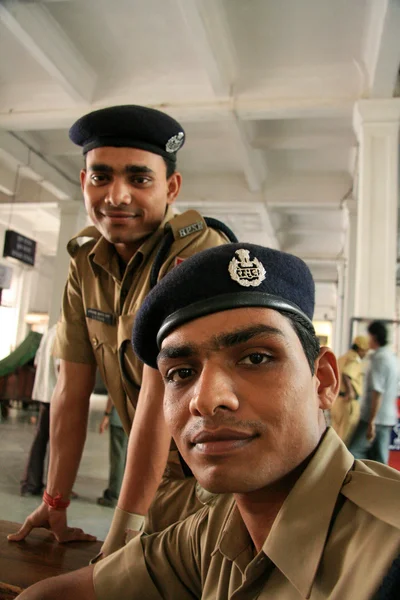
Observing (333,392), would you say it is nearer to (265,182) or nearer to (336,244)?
(265,182)

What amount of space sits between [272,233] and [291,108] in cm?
486

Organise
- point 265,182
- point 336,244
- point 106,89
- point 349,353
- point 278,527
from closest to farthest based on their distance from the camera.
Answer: point 278,527
point 349,353
point 106,89
point 265,182
point 336,244

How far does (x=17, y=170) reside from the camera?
8250mm

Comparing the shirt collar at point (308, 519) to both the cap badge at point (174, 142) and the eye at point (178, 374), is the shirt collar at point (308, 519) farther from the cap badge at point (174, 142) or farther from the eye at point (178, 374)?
the cap badge at point (174, 142)

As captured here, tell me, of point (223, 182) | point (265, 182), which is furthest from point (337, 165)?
point (223, 182)

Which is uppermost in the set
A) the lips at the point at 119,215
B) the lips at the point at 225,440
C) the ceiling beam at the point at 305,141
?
the ceiling beam at the point at 305,141

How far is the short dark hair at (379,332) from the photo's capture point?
13.5ft

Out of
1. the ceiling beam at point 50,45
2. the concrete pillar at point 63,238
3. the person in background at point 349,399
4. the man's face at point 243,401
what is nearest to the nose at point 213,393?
the man's face at point 243,401

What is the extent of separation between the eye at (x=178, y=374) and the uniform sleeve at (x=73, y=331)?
76 cm

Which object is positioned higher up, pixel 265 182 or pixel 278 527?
pixel 265 182

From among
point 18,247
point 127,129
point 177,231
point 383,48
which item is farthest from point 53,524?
point 18,247

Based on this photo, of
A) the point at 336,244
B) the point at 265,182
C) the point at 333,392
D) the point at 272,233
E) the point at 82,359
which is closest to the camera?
the point at 333,392

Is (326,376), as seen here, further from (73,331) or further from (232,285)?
(73,331)

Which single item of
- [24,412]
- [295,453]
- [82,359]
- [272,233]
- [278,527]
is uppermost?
[272,233]
